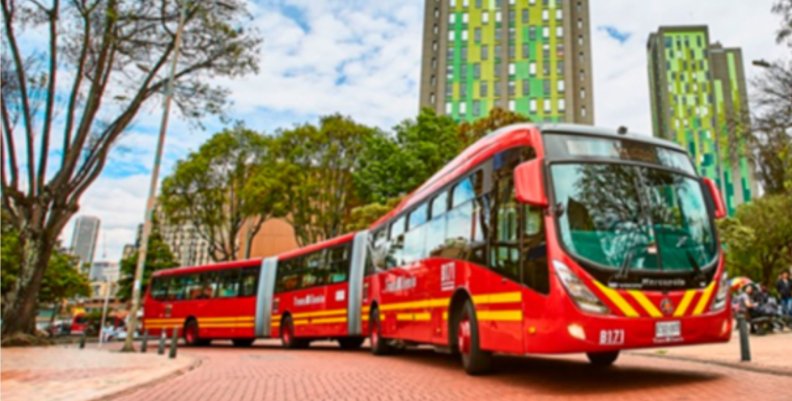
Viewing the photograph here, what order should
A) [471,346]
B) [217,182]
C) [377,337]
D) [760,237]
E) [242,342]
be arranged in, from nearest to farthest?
[471,346] < [377,337] < [242,342] < [217,182] < [760,237]

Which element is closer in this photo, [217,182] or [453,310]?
[453,310]

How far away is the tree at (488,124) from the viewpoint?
3431 centimetres

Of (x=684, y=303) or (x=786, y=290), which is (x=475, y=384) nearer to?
(x=684, y=303)

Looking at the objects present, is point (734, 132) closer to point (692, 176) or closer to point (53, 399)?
point (692, 176)

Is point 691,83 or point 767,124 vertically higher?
point 691,83

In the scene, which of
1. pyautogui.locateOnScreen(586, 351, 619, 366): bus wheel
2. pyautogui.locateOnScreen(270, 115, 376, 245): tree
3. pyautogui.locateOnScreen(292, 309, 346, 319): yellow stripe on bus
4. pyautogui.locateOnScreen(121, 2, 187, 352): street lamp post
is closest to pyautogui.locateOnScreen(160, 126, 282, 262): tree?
pyautogui.locateOnScreen(270, 115, 376, 245): tree

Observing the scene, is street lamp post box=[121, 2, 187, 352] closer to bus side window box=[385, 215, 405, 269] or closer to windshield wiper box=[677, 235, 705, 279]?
bus side window box=[385, 215, 405, 269]

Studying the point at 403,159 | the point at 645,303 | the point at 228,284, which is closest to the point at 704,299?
the point at 645,303

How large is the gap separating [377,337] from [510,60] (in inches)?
2319

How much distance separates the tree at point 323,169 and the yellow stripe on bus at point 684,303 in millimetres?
27238

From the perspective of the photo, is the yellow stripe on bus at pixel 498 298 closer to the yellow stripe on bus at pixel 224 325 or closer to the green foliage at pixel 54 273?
the yellow stripe on bus at pixel 224 325

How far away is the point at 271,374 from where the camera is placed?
33.3ft

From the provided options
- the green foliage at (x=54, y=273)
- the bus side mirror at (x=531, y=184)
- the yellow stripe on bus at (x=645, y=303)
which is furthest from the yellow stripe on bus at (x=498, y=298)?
the green foliage at (x=54, y=273)

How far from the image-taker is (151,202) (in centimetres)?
1816
